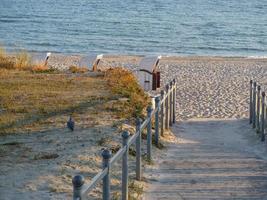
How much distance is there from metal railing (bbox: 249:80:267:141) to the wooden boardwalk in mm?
237

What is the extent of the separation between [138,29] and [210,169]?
4611cm

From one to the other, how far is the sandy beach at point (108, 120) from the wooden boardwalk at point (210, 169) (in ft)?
3.02

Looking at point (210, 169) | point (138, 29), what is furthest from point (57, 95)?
point (138, 29)

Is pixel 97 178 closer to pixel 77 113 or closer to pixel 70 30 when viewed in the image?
pixel 77 113

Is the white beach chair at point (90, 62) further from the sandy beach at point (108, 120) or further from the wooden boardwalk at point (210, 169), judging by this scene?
the wooden boardwalk at point (210, 169)

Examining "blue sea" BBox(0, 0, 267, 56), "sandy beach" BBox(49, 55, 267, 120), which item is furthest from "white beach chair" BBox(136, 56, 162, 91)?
"blue sea" BBox(0, 0, 267, 56)

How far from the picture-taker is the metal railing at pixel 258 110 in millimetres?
11812

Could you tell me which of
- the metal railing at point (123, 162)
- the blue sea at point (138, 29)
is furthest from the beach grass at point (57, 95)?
the blue sea at point (138, 29)

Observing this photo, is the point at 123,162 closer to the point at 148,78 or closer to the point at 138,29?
the point at 148,78

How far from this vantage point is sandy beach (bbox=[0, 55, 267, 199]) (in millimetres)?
7223

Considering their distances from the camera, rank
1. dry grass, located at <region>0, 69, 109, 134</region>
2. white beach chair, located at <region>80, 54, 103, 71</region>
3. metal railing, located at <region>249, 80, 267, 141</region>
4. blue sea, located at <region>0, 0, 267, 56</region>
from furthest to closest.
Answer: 1. blue sea, located at <region>0, 0, 267, 56</region>
2. white beach chair, located at <region>80, 54, 103, 71</region>
3. metal railing, located at <region>249, 80, 267, 141</region>
4. dry grass, located at <region>0, 69, 109, 134</region>

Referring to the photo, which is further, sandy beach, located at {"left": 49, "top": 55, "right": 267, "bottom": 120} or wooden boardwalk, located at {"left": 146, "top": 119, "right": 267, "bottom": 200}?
sandy beach, located at {"left": 49, "top": 55, "right": 267, "bottom": 120}

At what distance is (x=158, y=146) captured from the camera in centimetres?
1056

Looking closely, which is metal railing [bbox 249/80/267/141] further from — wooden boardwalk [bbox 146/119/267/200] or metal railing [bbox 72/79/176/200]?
metal railing [bbox 72/79/176/200]
